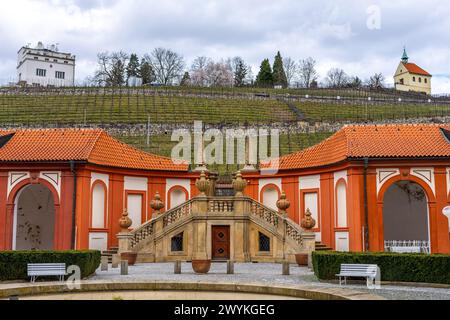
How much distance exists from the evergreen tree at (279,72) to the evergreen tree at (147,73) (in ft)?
85.1

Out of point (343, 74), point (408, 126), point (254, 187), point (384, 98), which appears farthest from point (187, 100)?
point (343, 74)

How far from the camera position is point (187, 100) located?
73688mm

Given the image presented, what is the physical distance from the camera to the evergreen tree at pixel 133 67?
364ft

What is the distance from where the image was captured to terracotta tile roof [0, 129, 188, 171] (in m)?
25.3

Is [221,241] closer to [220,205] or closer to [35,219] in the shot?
[220,205]

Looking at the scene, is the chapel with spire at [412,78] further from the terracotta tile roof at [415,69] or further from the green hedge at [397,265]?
the green hedge at [397,265]

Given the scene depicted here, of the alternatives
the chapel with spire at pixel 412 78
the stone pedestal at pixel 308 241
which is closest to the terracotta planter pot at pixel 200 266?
the stone pedestal at pixel 308 241

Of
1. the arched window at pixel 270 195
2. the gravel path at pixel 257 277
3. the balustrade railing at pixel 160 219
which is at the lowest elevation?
the gravel path at pixel 257 277

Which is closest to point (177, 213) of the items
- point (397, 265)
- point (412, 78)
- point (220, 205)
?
point (220, 205)

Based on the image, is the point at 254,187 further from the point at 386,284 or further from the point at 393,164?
the point at 386,284

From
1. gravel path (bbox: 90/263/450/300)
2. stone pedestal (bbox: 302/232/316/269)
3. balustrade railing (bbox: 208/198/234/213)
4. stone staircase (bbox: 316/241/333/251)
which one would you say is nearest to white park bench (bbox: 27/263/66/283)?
gravel path (bbox: 90/263/450/300)

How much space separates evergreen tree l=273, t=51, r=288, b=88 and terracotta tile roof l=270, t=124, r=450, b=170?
84.2 meters

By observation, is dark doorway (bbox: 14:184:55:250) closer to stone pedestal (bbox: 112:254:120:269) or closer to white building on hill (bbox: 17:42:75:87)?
stone pedestal (bbox: 112:254:120:269)
